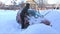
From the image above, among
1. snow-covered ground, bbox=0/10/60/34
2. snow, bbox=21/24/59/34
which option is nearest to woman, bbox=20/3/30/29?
snow-covered ground, bbox=0/10/60/34

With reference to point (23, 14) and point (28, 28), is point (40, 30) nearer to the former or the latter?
point (28, 28)

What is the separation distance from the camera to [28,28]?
124 centimetres

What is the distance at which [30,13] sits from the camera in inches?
53.1

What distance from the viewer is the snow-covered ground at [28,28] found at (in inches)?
46.3

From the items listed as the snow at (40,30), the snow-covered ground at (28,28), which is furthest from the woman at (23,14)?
the snow at (40,30)

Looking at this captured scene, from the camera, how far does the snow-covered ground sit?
46.3 inches

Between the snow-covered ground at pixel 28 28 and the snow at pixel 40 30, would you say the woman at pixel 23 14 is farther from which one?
the snow at pixel 40 30

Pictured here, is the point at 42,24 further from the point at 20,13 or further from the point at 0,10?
the point at 0,10

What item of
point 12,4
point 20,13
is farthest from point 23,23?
point 12,4

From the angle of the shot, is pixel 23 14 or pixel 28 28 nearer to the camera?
pixel 28 28

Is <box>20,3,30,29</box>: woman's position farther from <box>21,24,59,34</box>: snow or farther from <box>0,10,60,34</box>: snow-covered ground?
<box>21,24,59,34</box>: snow

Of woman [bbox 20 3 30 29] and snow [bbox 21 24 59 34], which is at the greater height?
woman [bbox 20 3 30 29]

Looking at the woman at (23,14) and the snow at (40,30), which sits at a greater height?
the woman at (23,14)

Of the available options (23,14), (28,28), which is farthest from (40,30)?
(23,14)
